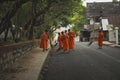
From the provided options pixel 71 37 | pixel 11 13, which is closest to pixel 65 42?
pixel 71 37

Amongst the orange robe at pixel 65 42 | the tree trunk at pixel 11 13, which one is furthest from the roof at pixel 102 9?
the tree trunk at pixel 11 13

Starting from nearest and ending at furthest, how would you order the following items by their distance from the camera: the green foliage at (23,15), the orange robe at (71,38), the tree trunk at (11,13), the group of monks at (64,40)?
the tree trunk at (11,13)
the group of monks at (64,40)
the green foliage at (23,15)
the orange robe at (71,38)

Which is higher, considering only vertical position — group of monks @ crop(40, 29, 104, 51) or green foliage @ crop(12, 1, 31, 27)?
green foliage @ crop(12, 1, 31, 27)

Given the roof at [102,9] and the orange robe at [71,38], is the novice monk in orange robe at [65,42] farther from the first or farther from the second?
the roof at [102,9]

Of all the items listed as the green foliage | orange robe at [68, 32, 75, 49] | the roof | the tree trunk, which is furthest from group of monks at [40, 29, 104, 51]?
the roof

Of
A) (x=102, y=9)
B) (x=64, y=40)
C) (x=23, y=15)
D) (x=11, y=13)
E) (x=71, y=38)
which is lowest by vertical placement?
(x=64, y=40)

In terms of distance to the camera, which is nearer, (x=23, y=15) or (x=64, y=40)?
(x=64, y=40)

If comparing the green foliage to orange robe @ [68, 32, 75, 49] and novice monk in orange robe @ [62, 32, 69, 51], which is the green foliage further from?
orange robe @ [68, 32, 75, 49]

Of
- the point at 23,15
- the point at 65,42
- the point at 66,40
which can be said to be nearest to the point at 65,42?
the point at 65,42

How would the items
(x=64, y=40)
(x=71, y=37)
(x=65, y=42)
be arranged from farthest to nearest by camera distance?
(x=71, y=37)
(x=64, y=40)
(x=65, y=42)

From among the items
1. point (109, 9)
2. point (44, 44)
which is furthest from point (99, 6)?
point (44, 44)

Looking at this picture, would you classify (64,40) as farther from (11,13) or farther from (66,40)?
(11,13)

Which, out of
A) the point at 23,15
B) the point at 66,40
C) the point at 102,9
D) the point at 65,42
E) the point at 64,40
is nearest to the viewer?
the point at 65,42

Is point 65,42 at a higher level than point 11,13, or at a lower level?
→ lower
